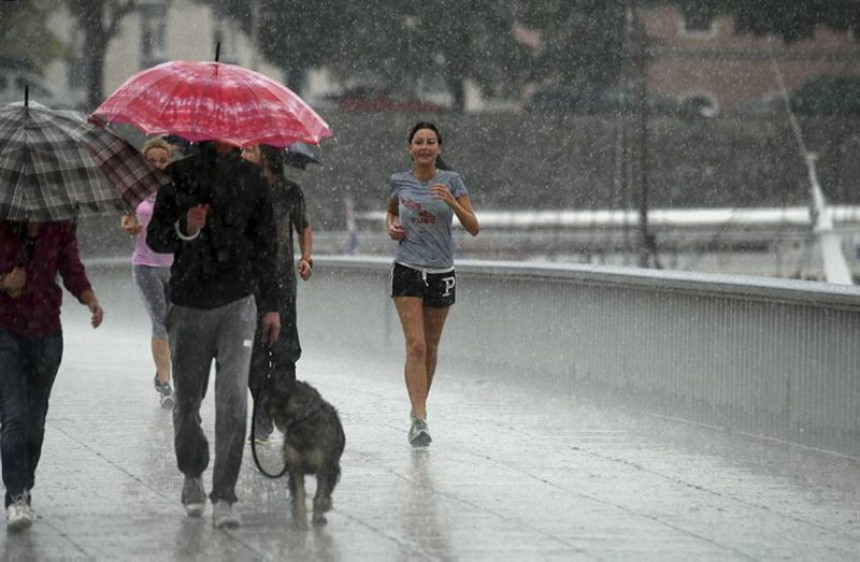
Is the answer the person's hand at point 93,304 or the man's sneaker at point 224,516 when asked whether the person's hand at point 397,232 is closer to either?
the person's hand at point 93,304

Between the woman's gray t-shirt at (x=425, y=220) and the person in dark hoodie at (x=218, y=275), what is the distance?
2.76 m

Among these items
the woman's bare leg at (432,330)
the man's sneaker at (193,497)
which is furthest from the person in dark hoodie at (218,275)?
the woman's bare leg at (432,330)

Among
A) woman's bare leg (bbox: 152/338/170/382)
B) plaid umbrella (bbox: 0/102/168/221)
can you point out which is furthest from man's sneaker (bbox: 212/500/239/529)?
woman's bare leg (bbox: 152/338/170/382)

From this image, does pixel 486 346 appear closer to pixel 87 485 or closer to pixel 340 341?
pixel 340 341

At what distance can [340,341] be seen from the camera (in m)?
18.1

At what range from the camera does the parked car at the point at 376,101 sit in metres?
37.6

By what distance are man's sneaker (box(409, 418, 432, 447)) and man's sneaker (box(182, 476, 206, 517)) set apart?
260 cm

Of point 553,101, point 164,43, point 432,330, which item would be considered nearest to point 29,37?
point 164,43

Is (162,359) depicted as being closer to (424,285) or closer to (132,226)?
(132,226)

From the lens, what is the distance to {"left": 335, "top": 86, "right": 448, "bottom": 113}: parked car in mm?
37594

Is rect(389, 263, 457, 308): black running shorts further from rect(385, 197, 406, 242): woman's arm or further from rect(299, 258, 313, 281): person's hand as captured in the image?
rect(299, 258, 313, 281): person's hand

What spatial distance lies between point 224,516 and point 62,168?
160cm

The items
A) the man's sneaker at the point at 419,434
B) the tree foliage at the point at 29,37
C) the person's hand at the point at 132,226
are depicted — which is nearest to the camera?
the man's sneaker at the point at 419,434

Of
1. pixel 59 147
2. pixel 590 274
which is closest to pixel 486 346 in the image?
pixel 590 274
